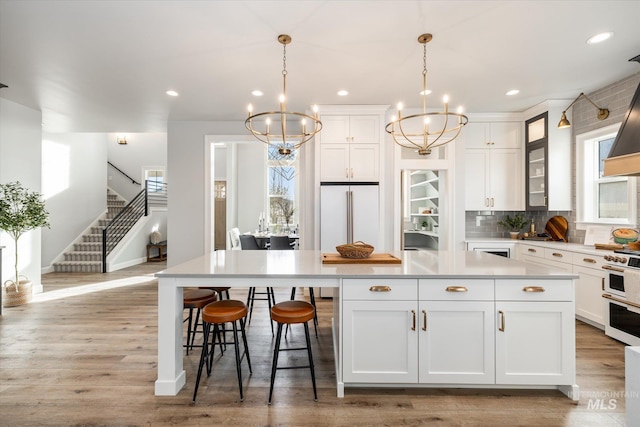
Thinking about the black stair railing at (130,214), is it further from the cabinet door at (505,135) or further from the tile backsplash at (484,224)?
the cabinet door at (505,135)

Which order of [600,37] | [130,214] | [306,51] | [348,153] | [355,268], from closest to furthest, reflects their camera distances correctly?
[355,268] < [600,37] < [306,51] < [348,153] < [130,214]

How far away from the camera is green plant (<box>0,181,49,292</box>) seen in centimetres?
421

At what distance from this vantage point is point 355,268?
236 cm

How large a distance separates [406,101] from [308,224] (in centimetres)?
234

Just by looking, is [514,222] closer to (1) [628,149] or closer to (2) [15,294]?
(1) [628,149]

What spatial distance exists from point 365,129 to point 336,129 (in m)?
0.44

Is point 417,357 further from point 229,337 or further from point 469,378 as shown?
point 229,337

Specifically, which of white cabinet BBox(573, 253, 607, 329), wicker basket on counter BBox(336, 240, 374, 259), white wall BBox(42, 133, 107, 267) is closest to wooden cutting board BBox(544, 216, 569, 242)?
white cabinet BBox(573, 253, 607, 329)

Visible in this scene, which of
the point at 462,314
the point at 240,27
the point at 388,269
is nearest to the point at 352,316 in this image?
the point at 388,269

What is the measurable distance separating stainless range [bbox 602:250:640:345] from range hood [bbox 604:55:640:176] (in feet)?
2.62

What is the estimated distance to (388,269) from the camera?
2322mm

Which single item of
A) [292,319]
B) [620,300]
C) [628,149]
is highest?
[628,149]

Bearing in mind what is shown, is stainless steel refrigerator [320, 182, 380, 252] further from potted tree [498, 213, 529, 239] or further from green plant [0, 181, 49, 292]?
green plant [0, 181, 49, 292]

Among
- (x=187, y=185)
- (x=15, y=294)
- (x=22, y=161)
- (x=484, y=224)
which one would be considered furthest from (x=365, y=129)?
(x=15, y=294)
